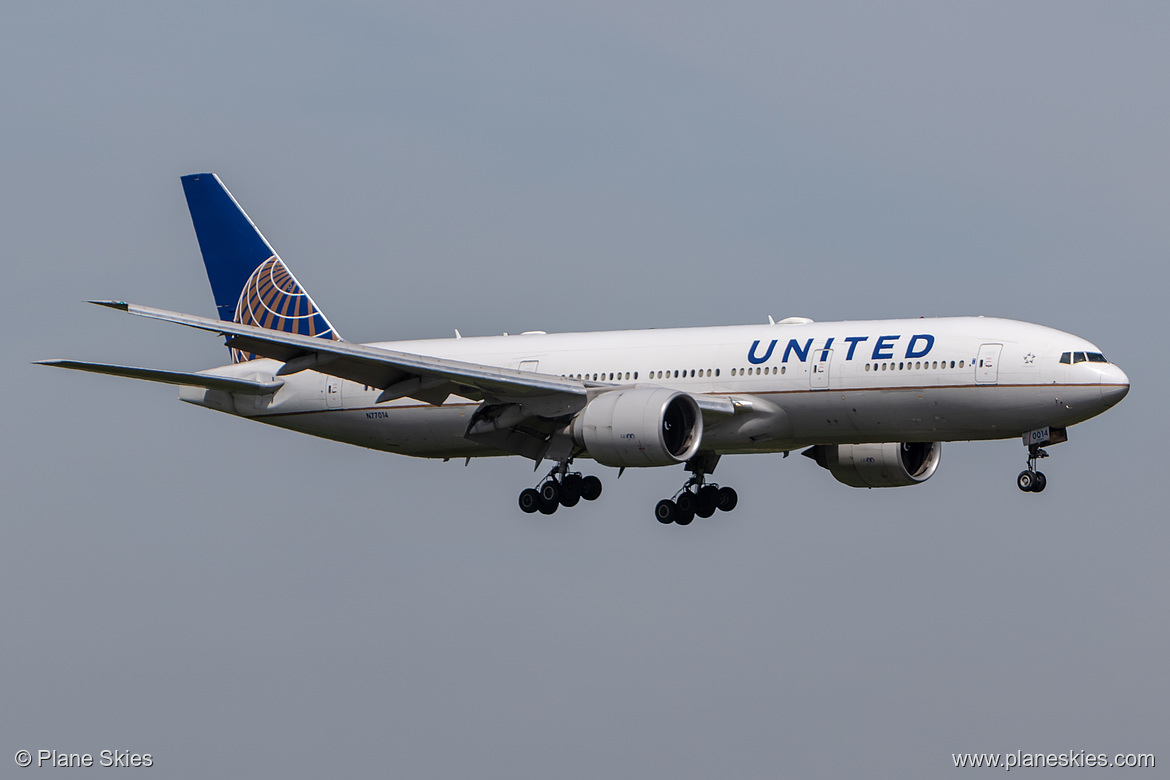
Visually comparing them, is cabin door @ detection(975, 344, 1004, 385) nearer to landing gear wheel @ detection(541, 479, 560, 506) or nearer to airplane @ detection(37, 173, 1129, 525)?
airplane @ detection(37, 173, 1129, 525)

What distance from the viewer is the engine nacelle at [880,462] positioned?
1886 inches

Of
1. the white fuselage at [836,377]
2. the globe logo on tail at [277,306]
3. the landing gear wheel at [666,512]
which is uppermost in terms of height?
the globe logo on tail at [277,306]

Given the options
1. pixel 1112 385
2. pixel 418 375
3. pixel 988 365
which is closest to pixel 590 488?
pixel 418 375

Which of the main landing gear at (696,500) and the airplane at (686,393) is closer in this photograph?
the airplane at (686,393)

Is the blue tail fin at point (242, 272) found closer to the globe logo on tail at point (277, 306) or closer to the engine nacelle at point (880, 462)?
the globe logo on tail at point (277, 306)

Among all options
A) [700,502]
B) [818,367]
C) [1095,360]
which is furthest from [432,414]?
[1095,360]

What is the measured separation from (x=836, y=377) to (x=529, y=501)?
30.5ft

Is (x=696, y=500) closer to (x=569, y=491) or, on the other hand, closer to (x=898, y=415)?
(x=569, y=491)

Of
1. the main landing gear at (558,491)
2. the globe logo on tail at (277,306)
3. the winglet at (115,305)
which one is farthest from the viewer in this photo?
the globe logo on tail at (277,306)

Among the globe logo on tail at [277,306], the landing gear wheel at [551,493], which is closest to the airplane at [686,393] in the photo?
the landing gear wheel at [551,493]

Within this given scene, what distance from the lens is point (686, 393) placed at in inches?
1678

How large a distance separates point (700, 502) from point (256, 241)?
16.8m

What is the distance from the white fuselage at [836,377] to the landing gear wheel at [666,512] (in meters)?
3.15

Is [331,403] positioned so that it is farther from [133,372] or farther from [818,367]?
[818,367]
